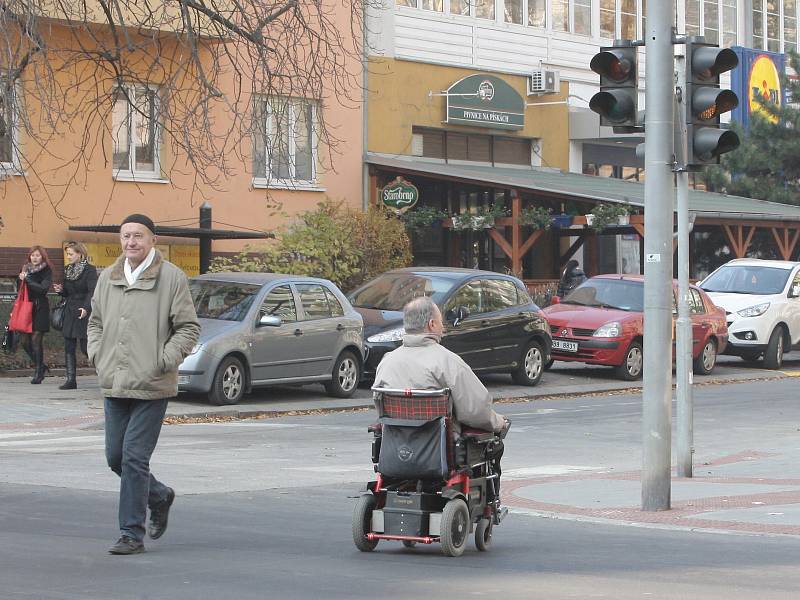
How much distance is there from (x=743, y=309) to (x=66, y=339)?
13.3 meters

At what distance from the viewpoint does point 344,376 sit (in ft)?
69.8

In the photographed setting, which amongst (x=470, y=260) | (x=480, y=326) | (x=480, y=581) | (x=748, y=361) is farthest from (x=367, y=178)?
(x=480, y=581)

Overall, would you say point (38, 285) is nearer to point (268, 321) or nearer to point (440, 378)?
point (268, 321)

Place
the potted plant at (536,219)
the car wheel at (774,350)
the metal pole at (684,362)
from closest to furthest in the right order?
the metal pole at (684,362) < the car wheel at (774,350) < the potted plant at (536,219)

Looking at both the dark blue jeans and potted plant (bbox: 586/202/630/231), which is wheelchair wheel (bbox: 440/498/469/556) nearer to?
the dark blue jeans

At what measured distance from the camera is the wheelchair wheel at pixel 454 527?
338 inches

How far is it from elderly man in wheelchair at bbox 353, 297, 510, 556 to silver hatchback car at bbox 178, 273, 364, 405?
1015 cm

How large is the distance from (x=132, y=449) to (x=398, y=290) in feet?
48.2

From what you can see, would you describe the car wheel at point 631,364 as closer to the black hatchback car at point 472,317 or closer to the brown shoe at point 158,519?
the black hatchback car at point 472,317

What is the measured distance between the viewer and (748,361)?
30.3m

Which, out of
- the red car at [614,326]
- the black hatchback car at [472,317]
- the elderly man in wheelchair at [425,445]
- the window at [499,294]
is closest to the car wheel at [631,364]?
the red car at [614,326]

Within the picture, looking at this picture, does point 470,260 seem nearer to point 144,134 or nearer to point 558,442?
point 144,134

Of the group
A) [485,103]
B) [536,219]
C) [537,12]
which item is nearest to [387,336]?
[536,219]

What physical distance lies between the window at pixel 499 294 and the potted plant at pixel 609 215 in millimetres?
8487
